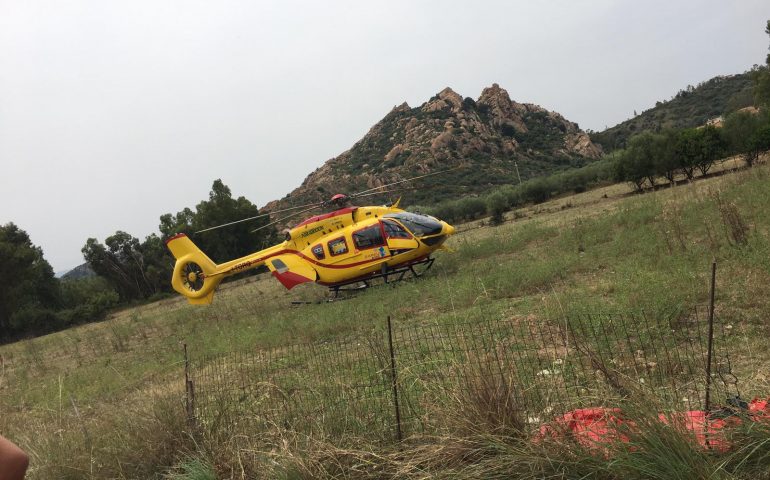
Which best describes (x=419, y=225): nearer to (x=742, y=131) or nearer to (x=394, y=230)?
(x=394, y=230)

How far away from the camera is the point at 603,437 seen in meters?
2.62

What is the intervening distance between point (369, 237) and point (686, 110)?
75454mm

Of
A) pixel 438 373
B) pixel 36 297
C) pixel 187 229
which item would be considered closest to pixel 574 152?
pixel 187 229

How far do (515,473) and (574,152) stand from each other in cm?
7259

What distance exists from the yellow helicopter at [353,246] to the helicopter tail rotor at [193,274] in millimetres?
1145

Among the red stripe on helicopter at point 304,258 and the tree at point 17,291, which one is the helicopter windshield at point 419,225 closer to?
the red stripe on helicopter at point 304,258

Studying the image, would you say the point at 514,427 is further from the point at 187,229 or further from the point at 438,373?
the point at 187,229

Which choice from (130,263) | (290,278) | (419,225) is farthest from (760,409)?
(130,263)

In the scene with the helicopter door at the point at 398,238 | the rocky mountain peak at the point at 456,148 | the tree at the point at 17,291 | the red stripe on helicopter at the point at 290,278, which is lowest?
the red stripe on helicopter at the point at 290,278

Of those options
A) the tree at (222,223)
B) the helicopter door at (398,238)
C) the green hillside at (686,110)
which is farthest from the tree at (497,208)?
the green hillside at (686,110)

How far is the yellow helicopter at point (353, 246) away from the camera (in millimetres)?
12953

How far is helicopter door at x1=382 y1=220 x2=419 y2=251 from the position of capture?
→ 42.2 feet

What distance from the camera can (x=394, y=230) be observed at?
12953mm

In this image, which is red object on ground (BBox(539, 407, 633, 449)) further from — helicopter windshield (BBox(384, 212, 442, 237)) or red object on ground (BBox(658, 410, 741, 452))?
helicopter windshield (BBox(384, 212, 442, 237))
